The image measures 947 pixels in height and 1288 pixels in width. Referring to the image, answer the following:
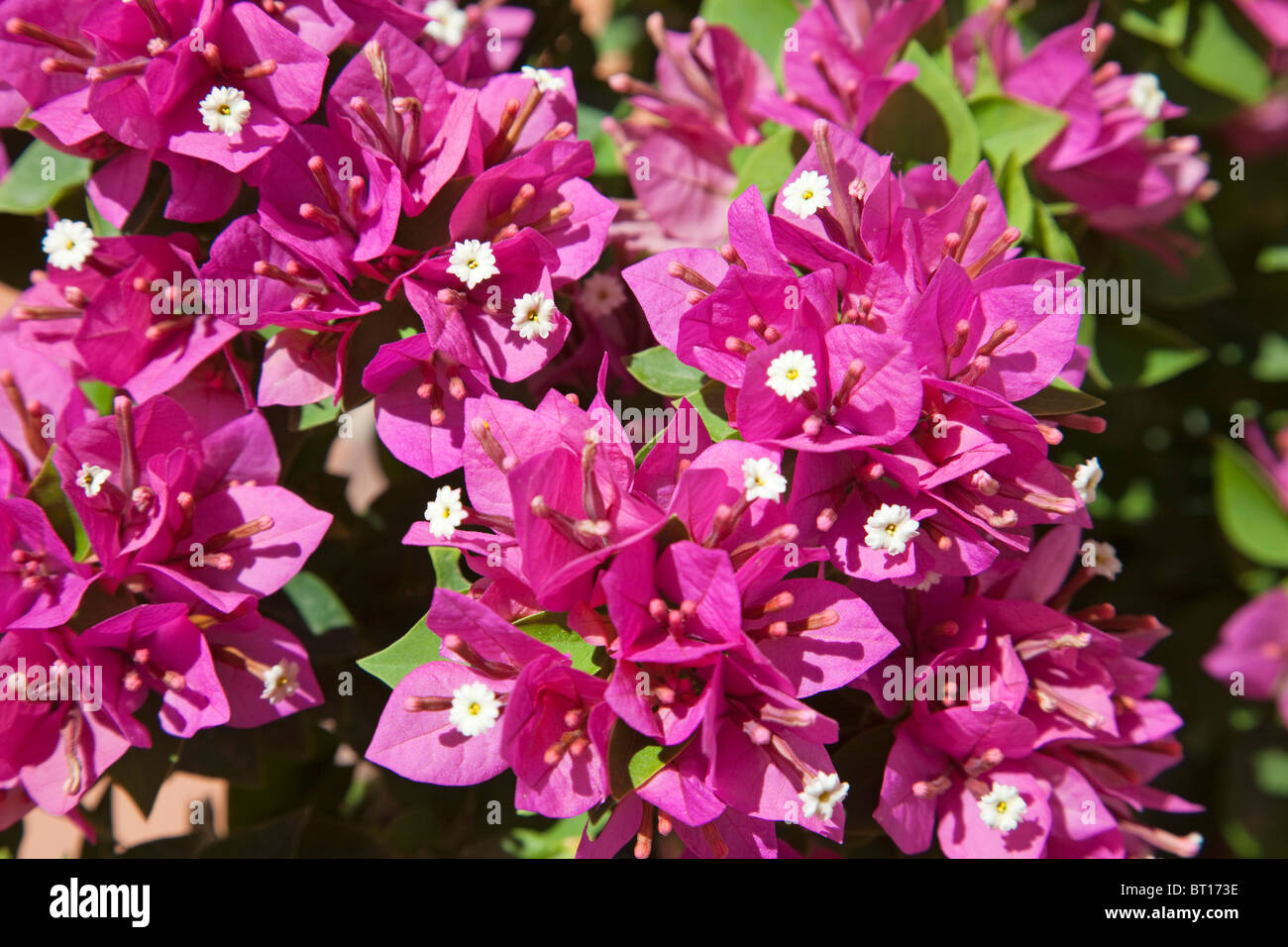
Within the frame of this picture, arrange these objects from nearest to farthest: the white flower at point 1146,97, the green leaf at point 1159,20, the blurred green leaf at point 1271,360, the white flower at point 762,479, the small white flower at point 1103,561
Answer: the white flower at point 762,479 → the small white flower at point 1103,561 → the white flower at point 1146,97 → the green leaf at point 1159,20 → the blurred green leaf at point 1271,360

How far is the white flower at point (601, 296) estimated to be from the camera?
2.99 feet

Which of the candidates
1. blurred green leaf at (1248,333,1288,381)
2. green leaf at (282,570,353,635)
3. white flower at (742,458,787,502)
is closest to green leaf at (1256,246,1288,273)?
blurred green leaf at (1248,333,1288,381)

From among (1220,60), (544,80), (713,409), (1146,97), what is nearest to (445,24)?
(544,80)

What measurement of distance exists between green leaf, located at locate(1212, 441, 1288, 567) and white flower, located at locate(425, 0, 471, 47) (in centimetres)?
101

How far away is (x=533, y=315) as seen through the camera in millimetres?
789

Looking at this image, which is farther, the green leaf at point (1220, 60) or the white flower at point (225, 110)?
the green leaf at point (1220, 60)

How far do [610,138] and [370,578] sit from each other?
538 mm

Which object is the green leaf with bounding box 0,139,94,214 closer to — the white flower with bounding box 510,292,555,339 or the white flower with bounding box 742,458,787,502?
the white flower with bounding box 510,292,555,339

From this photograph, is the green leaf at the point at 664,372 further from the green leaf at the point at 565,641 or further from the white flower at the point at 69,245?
the white flower at the point at 69,245

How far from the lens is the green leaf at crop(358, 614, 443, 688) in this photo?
2.56 feet

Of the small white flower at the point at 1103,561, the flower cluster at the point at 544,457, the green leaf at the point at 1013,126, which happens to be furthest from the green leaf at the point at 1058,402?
the green leaf at the point at 1013,126

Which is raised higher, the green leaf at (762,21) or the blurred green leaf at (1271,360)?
the green leaf at (762,21)

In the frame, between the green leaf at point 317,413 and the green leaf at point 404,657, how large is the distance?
0.64 feet
